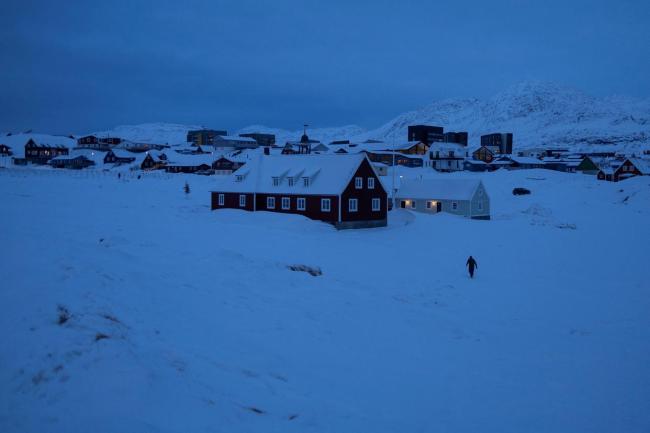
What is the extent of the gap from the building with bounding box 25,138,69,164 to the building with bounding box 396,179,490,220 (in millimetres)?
101872

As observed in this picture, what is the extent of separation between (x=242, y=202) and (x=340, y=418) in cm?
3774

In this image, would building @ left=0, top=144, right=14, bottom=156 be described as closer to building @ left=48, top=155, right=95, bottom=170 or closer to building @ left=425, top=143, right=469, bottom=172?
building @ left=48, top=155, right=95, bottom=170

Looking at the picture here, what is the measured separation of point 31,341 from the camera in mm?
9664

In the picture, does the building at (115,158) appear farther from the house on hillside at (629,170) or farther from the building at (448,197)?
the house on hillside at (629,170)

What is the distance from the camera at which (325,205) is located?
4178 cm

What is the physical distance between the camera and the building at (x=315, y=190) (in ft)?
137

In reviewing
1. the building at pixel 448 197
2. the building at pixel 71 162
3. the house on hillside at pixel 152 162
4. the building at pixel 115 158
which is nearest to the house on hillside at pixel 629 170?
the building at pixel 448 197

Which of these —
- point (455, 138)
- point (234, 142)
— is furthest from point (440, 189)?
point (234, 142)

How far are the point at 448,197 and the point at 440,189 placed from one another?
196 cm

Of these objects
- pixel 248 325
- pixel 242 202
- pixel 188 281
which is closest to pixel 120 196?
pixel 242 202

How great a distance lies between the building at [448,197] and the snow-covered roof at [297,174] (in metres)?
17.3

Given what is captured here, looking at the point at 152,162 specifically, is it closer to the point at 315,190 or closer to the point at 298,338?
the point at 315,190

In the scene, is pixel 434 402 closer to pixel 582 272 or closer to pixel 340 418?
pixel 340 418

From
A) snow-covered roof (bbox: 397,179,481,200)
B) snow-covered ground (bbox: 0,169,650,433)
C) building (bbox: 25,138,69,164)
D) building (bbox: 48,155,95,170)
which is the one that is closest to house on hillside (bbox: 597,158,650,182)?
snow-covered roof (bbox: 397,179,481,200)
